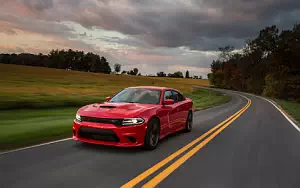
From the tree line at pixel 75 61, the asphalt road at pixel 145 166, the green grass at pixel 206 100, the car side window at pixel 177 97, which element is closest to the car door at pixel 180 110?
the car side window at pixel 177 97

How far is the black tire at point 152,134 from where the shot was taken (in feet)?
22.8

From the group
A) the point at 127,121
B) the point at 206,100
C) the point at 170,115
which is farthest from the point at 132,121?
the point at 206,100

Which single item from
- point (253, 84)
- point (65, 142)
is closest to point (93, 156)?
point (65, 142)

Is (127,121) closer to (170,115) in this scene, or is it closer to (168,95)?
(170,115)

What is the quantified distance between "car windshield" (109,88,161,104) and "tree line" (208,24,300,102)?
195 ft

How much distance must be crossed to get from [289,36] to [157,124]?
65.7 meters

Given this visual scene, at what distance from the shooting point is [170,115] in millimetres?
8539

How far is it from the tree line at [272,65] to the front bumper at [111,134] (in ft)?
201

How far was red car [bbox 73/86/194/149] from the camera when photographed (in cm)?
653

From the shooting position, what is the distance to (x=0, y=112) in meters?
14.2

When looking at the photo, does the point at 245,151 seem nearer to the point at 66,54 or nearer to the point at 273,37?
the point at 273,37

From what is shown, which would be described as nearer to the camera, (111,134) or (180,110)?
(111,134)

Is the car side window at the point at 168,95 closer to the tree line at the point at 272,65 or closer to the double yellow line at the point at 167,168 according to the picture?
the double yellow line at the point at 167,168

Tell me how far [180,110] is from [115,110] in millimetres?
3229
